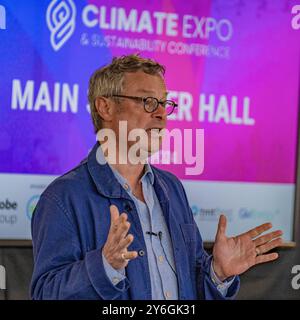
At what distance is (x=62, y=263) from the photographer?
71.1 inches

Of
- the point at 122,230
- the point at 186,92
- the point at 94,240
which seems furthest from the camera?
the point at 186,92

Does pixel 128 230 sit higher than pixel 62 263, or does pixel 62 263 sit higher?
pixel 128 230

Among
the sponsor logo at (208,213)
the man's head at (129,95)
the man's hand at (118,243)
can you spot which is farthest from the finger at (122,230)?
the sponsor logo at (208,213)

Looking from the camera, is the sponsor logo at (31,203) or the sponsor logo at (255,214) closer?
the sponsor logo at (31,203)

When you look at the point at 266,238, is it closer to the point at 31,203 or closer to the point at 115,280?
the point at 115,280

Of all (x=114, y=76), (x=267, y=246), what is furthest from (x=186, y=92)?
(x=267, y=246)

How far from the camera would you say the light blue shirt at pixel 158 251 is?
1939 mm

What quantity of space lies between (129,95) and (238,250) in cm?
65

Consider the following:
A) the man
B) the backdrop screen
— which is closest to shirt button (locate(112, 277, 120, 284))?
the man

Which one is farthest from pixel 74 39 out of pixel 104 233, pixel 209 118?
pixel 104 233

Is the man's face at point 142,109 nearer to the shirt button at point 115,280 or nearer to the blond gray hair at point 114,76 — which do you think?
the blond gray hair at point 114,76

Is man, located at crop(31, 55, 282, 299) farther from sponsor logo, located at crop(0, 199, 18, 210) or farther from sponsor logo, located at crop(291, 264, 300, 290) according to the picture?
sponsor logo, located at crop(291, 264, 300, 290)

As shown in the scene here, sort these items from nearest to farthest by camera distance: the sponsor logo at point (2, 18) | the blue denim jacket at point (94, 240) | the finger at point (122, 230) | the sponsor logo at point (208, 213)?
the finger at point (122, 230), the blue denim jacket at point (94, 240), the sponsor logo at point (2, 18), the sponsor logo at point (208, 213)
